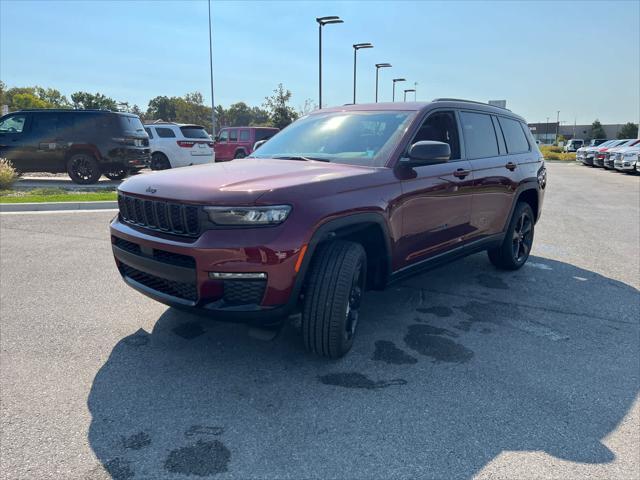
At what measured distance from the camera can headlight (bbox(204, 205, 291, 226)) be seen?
8.66 feet

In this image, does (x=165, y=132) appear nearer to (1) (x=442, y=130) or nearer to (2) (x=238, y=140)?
(2) (x=238, y=140)

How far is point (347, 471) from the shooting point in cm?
217

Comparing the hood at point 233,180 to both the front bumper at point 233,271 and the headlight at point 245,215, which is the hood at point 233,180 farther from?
the front bumper at point 233,271

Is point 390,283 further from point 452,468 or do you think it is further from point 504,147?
point 504,147

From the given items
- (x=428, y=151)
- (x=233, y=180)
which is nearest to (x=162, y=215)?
(x=233, y=180)

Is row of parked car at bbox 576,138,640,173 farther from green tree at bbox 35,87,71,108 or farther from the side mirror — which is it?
green tree at bbox 35,87,71,108

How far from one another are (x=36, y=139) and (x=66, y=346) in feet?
37.8

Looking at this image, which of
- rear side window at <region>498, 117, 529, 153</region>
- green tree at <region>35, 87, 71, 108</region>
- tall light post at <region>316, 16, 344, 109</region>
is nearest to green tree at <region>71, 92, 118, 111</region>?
green tree at <region>35, 87, 71, 108</region>

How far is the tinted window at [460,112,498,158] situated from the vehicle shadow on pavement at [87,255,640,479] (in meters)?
1.54

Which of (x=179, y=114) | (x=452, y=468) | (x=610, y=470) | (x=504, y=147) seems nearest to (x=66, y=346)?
(x=452, y=468)

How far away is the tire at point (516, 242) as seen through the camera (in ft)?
17.4

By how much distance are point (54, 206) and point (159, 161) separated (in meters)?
6.58

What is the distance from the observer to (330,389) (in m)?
2.87

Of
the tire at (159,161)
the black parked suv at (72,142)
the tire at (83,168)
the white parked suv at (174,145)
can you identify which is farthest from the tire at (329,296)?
the tire at (159,161)
